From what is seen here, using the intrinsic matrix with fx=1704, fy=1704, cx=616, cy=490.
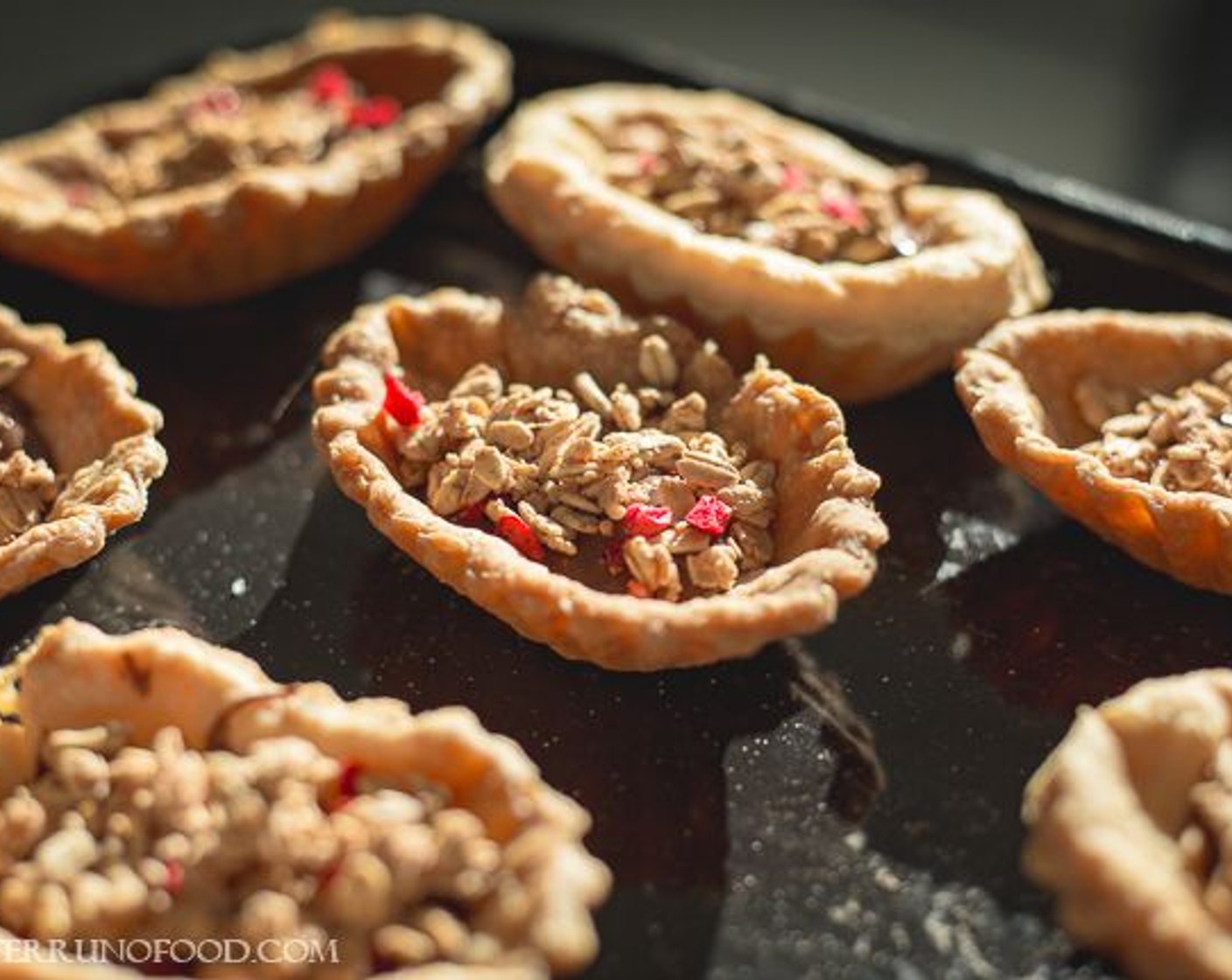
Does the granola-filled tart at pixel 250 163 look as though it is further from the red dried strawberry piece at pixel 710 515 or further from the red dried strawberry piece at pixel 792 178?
the red dried strawberry piece at pixel 710 515

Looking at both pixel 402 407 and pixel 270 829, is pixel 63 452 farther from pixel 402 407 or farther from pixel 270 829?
pixel 270 829

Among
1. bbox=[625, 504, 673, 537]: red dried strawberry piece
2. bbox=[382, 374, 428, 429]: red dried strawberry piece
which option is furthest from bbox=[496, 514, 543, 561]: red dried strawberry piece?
bbox=[382, 374, 428, 429]: red dried strawberry piece

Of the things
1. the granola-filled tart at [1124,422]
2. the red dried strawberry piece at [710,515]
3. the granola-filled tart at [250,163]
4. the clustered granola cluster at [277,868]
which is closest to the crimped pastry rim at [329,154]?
the granola-filled tart at [250,163]

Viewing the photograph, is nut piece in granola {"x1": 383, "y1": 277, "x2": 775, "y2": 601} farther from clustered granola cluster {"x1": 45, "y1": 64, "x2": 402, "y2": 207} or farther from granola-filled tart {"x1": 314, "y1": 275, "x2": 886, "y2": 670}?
clustered granola cluster {"x1": 45, "y1": 64, "x2": 402, "y2": 207}

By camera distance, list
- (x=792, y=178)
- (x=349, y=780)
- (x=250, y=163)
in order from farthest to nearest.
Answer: (x=250, y=163), (x=792, y=178), (x=349, y=780)

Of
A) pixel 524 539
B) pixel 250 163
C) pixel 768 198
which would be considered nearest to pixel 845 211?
pixel 768 198

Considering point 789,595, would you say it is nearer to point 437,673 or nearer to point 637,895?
point 637,895
